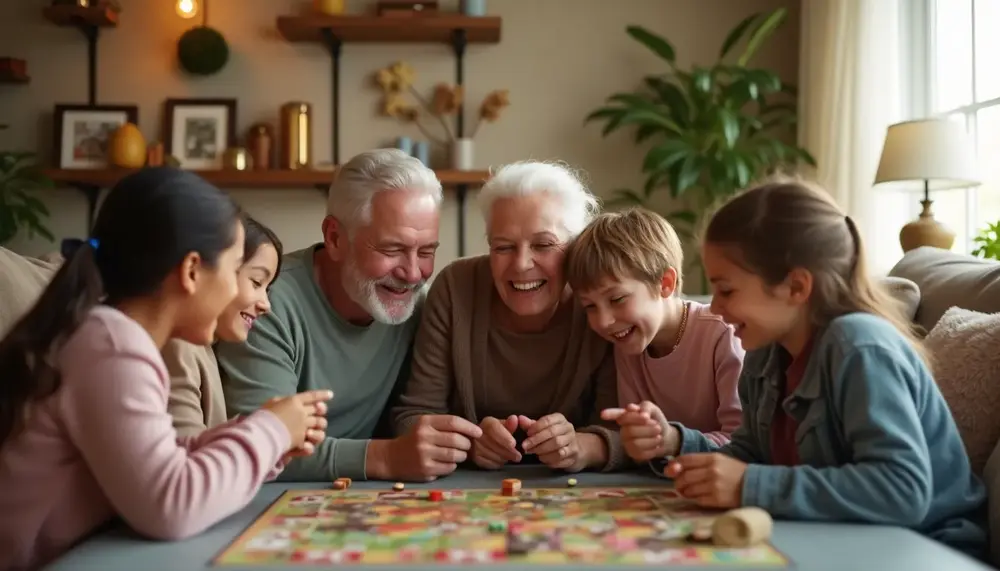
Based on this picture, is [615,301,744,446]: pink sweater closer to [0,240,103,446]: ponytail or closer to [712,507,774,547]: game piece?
[712,507,774,547]: game piece

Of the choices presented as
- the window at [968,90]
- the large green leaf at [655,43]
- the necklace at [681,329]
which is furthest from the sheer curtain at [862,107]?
the necklace at [681,329]

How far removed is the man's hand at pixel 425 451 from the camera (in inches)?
64.1

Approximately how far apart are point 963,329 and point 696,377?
510 mm

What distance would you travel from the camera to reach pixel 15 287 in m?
1.74

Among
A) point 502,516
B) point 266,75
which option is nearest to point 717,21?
point 266,75

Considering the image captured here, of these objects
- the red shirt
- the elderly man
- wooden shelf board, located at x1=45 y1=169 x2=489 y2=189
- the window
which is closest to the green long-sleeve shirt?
the elderly man

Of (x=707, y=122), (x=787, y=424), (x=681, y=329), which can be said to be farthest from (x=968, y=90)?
(x=787, y=424)

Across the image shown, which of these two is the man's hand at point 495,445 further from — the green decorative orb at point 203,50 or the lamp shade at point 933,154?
the green decorative orb at point 203,50

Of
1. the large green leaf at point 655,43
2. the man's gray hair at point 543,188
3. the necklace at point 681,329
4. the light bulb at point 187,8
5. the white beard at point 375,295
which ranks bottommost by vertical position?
the necklace at point 681,329

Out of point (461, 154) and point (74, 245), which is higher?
point (461, 154)

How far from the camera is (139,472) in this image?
3.79 feet

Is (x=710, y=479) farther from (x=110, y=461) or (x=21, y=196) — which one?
(x=21, y=196)

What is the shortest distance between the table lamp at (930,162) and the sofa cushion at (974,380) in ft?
4.80

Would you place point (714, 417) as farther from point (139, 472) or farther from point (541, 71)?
point (541, 71)
